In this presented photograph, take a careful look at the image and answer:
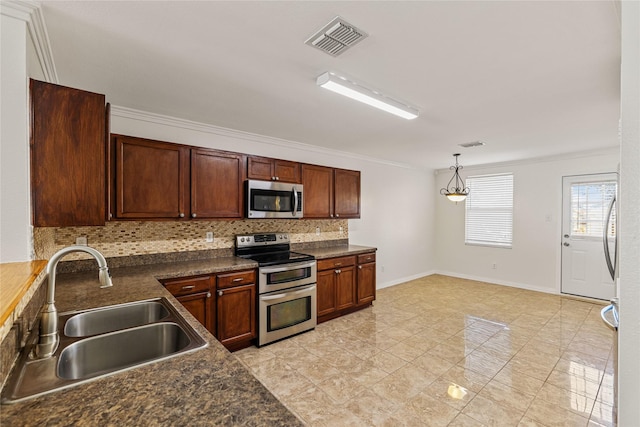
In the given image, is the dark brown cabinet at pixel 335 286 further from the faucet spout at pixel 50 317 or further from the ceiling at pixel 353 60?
the faucet spout at pixel 50 317

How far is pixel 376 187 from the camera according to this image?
18.1 ft

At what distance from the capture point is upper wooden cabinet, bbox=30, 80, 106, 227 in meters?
1.64

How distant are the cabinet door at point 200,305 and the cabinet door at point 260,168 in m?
1.41

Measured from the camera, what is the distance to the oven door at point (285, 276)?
3115mm

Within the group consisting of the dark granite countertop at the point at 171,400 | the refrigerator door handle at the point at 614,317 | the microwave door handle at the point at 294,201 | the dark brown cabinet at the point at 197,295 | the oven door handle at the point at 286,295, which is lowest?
the oven door handle at the point at 286,295

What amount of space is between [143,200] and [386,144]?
324 cm

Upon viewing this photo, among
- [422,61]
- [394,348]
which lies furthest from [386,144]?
[394,348]

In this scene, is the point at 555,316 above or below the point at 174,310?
below

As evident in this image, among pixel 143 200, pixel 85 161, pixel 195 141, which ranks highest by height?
pixel 195 141

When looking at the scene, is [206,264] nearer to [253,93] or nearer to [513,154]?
[253,93]

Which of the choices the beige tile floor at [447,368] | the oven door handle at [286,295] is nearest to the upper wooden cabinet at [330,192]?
the oven door handle at [286,295]

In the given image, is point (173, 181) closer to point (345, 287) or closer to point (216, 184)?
point (216, 184)

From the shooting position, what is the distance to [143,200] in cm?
270

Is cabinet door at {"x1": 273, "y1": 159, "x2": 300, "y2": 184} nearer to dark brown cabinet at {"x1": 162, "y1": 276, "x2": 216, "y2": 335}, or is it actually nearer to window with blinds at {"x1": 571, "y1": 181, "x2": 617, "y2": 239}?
dark brown cabinet at {"x1": 162, "y1": 276, "x2": 216, "y2": 335}
